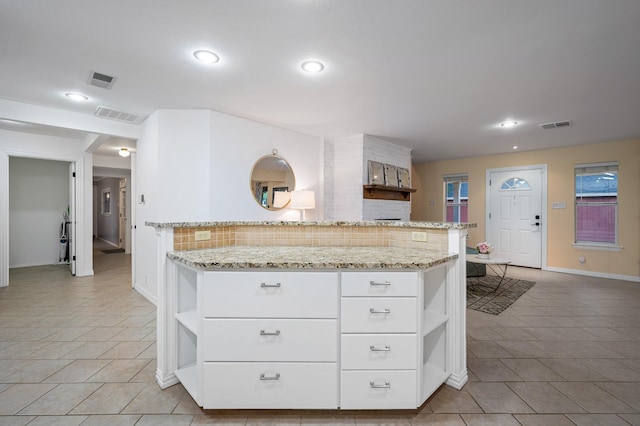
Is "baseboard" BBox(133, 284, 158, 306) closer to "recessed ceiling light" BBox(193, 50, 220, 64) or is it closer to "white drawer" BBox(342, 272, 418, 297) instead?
"recessed ceiling light" BBox(193, 50, 220, 64)

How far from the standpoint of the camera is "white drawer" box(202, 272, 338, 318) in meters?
1.56

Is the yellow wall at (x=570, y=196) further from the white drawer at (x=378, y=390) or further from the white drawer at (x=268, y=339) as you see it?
the white drawer at (x=268, y=339)

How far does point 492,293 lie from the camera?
413cm

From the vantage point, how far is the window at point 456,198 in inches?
271

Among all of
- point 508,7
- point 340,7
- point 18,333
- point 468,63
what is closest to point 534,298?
point 468,63

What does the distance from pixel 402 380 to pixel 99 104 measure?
4.03 meters

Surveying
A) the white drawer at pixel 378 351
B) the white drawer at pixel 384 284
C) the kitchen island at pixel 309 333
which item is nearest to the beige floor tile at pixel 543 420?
the kitchen island at pixel 309 333

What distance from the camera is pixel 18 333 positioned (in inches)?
106

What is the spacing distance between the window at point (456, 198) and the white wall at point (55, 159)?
728cm

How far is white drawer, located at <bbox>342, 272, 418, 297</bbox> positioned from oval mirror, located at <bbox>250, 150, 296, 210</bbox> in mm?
2686

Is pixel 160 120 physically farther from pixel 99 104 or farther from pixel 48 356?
pixel 48 356

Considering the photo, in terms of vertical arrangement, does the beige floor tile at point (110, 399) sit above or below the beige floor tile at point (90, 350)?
below

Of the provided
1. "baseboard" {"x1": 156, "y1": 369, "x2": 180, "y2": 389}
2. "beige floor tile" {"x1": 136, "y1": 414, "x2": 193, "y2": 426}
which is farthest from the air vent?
"beige floor tile" {"x1": 136, "y1": 414, "x2": 193, "y2": 426}

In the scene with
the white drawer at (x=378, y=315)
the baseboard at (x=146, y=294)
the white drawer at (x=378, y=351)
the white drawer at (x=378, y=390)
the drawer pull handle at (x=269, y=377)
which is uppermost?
the white drawer at (x=378, y=315)
